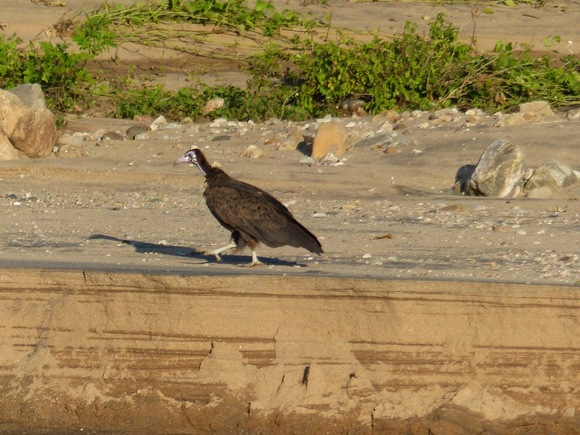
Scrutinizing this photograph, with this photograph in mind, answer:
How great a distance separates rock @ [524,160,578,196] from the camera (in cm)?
1002

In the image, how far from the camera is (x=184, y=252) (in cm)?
Result: 848

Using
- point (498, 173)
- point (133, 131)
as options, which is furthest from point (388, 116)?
point (498, 173)

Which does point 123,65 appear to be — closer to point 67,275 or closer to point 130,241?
point 130,241

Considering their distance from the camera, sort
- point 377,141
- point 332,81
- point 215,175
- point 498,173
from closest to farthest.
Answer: point 215,175, point 498,173, point 377,141, point 332,81

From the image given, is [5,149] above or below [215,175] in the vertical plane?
below

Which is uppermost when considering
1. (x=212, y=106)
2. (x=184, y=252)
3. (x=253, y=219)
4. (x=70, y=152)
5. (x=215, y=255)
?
(x=253, y=219)

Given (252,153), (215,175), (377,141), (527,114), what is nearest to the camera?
(215,175)

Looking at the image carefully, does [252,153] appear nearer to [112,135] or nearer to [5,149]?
[112,135]

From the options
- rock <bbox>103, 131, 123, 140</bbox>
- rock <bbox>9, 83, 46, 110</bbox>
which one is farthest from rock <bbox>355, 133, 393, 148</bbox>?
rock <bbox>9, 83, 46, 110</bbox>

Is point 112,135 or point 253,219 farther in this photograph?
point 112,135

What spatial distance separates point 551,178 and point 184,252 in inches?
121

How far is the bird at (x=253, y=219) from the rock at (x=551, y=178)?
2920mm

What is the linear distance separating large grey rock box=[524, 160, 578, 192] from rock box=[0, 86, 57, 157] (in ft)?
13.8

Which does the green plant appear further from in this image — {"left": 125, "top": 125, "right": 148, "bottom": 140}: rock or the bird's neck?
the bird's neck
